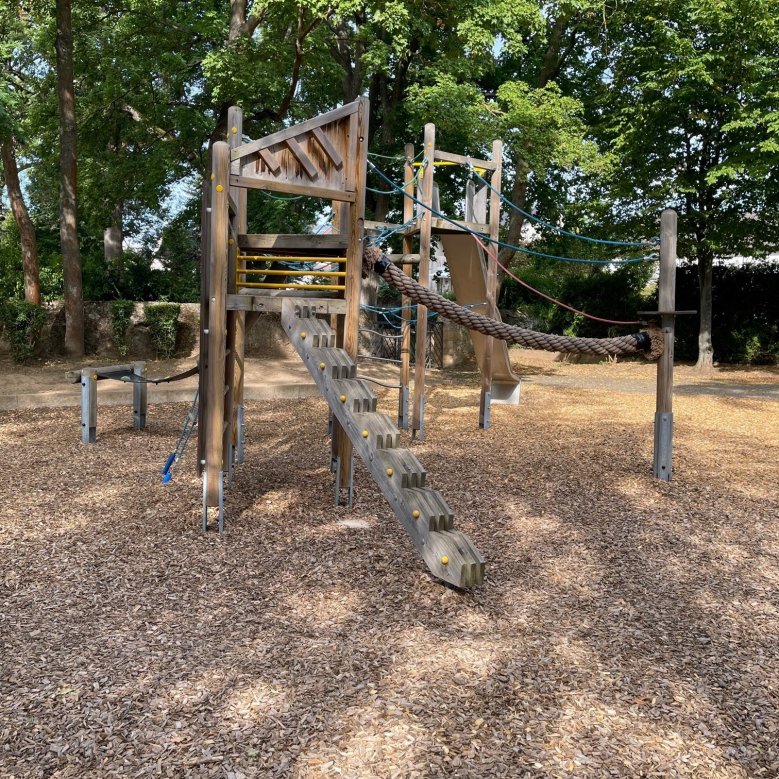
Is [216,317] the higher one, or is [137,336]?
[216,317]

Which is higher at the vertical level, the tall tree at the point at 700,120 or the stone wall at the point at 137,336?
the tall tree at the point at 700,120

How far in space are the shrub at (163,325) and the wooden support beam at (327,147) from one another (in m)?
11.1

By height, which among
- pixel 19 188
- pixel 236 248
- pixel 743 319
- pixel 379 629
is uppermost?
pixel 19 188

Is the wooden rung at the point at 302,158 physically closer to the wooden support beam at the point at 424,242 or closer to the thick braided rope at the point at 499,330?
the thick braided rope at the point at 499,330

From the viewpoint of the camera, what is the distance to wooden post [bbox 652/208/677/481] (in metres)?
6.43

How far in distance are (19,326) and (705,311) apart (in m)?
14.5

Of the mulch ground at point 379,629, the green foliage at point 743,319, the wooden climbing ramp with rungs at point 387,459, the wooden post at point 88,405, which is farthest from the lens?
the green foliage at point 743,319

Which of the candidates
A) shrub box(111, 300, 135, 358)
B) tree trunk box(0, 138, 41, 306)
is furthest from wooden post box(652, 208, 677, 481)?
tree trunk box(0, 138, 41, 306)

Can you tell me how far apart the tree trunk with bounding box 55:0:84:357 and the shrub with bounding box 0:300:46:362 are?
643 millimetres

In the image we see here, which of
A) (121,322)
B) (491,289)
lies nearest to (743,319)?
(491,289)

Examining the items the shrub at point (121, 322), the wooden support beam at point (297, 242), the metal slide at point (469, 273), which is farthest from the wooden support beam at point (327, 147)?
the shrub at point (121, 322)

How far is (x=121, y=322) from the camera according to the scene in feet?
50.5

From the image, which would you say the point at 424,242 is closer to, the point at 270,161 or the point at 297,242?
the point at 297,242

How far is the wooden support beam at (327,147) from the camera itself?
193 inches
